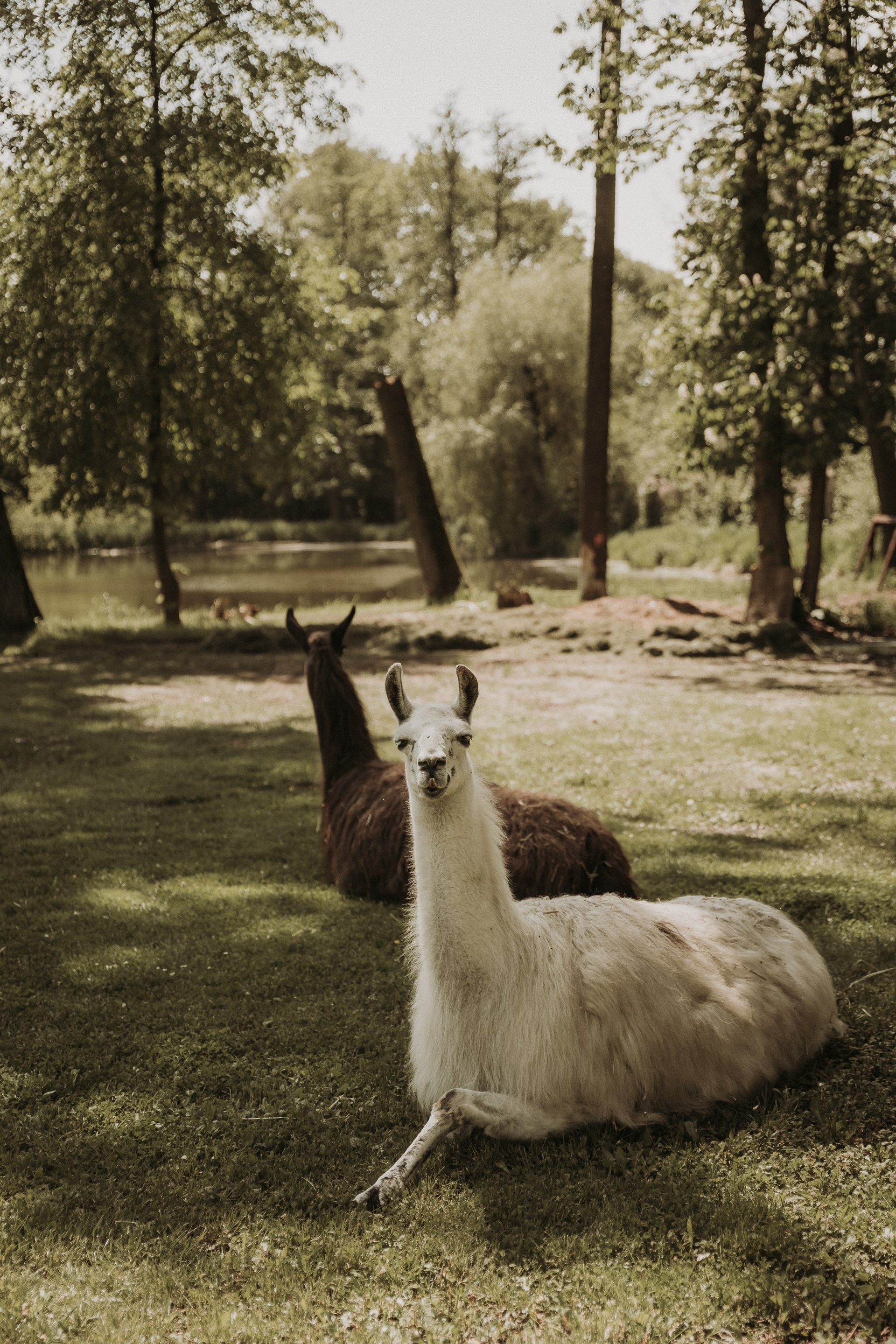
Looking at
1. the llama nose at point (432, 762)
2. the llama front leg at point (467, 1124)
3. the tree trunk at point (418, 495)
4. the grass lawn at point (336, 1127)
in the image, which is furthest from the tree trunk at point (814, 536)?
the llama front leg at point (467, 1124)

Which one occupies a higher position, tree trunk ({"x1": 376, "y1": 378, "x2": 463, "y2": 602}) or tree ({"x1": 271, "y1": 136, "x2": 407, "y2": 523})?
tree ({"x1": 271, "y1": 136, "x2": 407, "y2": 523})

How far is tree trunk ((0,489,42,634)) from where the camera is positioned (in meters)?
16.1

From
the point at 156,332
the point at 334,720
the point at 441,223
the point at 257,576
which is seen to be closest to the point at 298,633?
the point at 334,720

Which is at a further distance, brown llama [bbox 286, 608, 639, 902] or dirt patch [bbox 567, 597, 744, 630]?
dirt patch [bbox 567, 597, 744, 630]

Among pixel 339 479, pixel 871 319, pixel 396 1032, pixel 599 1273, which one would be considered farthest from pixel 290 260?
pixel 339 479

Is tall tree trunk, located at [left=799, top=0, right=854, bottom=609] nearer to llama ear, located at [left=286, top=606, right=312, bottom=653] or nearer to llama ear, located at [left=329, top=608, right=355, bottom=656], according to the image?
llama ear, located at [left=329, top=608, right=355, bottom=656]

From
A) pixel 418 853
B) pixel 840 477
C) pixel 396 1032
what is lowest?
pixel 396 1032

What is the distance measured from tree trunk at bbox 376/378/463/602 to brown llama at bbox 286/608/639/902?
14452mm

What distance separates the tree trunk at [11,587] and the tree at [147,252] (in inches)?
69.8

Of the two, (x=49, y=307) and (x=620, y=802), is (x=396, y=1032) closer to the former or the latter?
(x=620, y=802)

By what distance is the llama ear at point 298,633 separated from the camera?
6.45 m

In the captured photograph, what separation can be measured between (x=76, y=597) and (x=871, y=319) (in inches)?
838

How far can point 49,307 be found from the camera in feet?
54.0

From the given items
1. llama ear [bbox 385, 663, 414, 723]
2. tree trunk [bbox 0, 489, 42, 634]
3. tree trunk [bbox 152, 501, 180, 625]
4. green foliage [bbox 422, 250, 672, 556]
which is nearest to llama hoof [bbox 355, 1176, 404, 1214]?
llama ear [bbox 385, 663, 414, 723]
